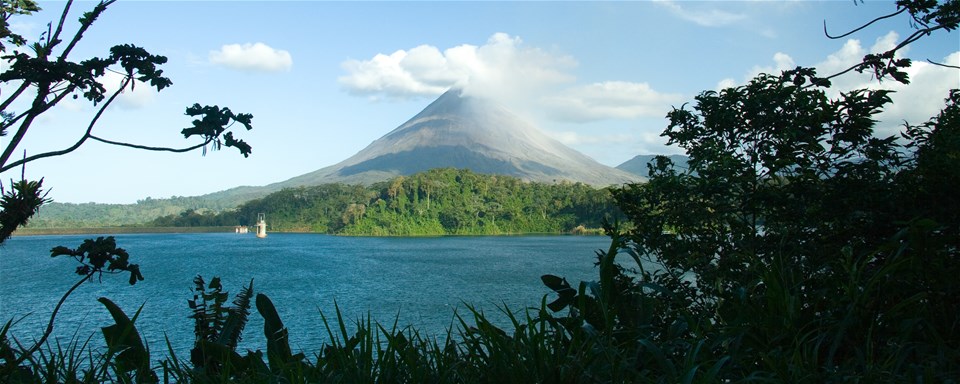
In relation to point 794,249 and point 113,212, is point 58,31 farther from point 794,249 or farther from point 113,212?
point 113,212

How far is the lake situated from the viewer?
2381 cm

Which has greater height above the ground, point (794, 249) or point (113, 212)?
point (113, 212)

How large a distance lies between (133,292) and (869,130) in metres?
38.9

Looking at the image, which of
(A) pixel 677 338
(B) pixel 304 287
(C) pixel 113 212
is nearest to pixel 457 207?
(B) pixel 304 287

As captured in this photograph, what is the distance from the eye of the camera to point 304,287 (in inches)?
1542

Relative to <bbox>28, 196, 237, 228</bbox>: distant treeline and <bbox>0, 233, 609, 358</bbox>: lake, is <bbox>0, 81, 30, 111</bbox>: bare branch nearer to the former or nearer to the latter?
<bbox>0, 233, 609, 358</bbox>: lake

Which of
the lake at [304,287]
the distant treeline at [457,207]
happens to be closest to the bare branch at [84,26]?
the lake at [304,287]

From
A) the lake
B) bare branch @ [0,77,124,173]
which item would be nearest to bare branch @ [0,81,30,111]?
bare branch @ [0,77,124,173]

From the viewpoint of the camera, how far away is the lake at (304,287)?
78.1 feet

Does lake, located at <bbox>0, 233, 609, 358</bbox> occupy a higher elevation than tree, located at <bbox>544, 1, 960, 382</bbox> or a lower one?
lower

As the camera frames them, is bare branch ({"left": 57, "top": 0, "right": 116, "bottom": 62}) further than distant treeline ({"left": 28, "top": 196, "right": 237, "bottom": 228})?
No

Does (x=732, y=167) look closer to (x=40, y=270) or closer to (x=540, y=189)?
(x=40, y=270)

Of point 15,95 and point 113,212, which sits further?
point 113,212

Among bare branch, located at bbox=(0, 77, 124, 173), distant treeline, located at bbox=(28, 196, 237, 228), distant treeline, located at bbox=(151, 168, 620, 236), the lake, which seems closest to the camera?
bare branch, located at bbox=(0, 77, 124, 173)
